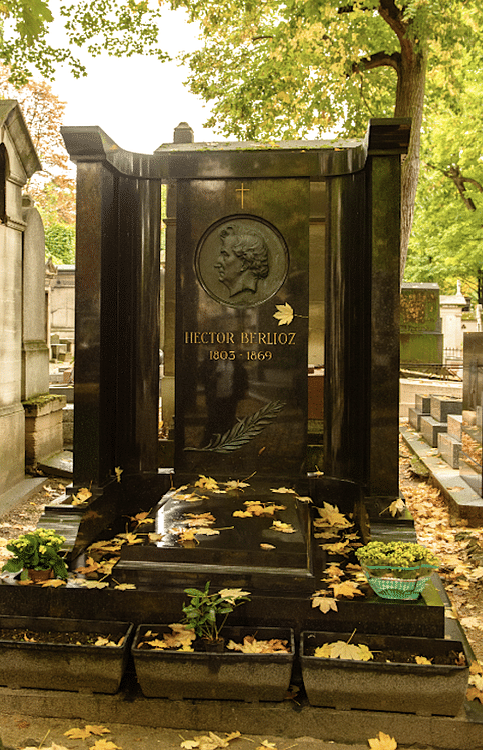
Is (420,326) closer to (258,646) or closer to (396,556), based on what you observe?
(396,556)

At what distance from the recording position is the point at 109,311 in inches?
193

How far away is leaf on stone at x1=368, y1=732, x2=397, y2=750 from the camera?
2.96m

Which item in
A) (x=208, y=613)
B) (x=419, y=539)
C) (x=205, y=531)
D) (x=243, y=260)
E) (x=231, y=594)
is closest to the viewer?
A: (x=208, y=613)

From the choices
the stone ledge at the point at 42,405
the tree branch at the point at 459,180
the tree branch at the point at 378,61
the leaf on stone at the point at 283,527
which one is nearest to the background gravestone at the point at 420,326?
the tree branch at the point at 378,61

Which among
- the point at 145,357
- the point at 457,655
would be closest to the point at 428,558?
the point at 457,655

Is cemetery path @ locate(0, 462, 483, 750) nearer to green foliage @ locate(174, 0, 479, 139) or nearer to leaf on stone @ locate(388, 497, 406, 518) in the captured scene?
A: leaf on stone @ locate(388, 497, 406, 518)

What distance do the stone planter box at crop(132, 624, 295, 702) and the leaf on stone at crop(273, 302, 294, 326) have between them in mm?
2577

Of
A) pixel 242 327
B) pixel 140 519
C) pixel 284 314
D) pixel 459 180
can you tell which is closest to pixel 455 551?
pixel 284 314

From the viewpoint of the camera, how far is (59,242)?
38531 millimetres

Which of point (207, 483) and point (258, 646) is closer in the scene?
point (258, 646)

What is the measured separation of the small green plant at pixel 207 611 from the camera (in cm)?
322

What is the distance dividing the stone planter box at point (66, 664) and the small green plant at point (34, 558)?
397mm

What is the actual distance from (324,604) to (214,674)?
2.22 feet

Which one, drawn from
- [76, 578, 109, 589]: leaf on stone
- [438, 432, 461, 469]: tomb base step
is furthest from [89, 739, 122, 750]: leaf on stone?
[438, 432, 461, 469]: tomb base step
